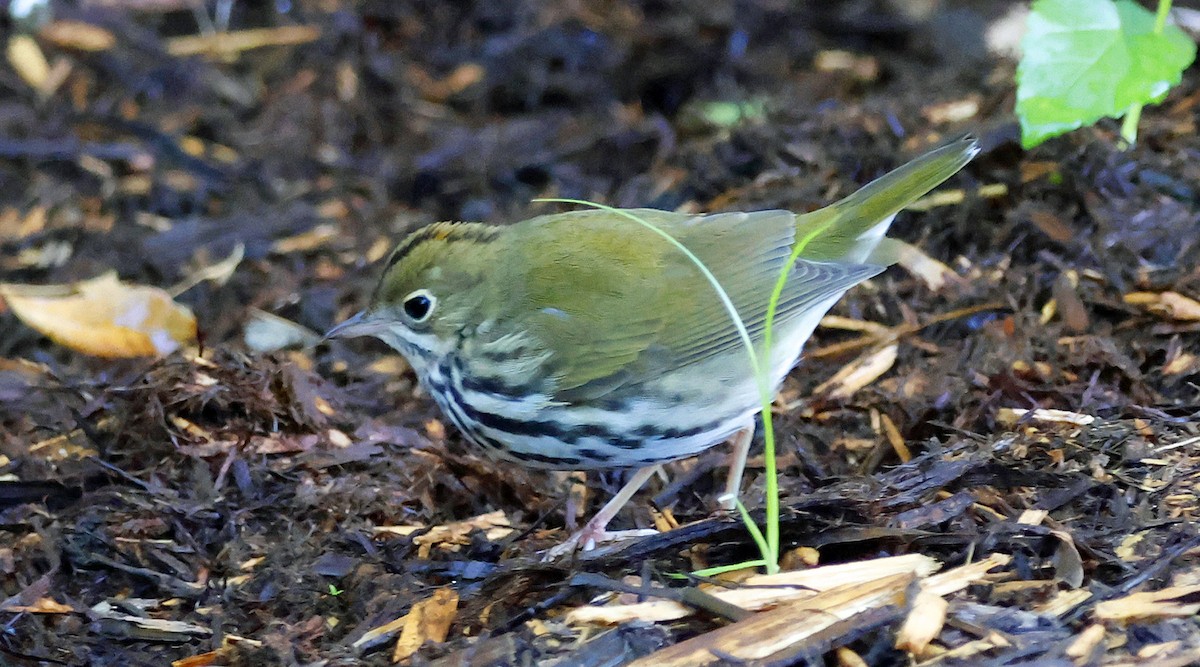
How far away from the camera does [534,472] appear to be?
11.6 ft

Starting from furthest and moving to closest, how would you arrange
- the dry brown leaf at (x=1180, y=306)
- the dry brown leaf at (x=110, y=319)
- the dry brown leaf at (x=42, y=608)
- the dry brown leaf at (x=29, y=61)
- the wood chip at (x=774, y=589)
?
1. the dry brown leaf at (x=29, y=61)
2. the dry brown leaf at (x=110, y=319)
3. the dry brown leaf at (x=1180, y=306)
4. the dry brown leaf at (x=42, y=608)
5. the wood chip at (x=774, y=589)

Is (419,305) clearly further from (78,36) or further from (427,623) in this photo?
(78,36)

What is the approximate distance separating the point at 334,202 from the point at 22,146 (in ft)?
4.93

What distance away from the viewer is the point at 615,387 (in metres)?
2.97

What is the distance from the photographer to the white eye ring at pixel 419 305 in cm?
315

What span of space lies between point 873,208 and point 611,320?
0.86 m

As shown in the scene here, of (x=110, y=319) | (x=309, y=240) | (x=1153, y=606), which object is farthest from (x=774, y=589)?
(x=309, y=240)

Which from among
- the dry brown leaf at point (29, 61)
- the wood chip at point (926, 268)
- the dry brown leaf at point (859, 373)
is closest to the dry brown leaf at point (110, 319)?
the dry brown leaf at point (29, 61)

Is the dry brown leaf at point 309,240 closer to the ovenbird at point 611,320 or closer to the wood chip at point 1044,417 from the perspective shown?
the ovenbird at point 611,320

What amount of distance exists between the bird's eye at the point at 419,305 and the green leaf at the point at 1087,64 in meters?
1.82

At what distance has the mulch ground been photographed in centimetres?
237

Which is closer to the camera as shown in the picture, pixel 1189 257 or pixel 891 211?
pixel 891 211

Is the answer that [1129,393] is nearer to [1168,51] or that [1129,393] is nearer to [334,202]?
[1168,51]

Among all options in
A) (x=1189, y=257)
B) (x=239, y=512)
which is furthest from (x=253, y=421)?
(x=1189, y=257)
